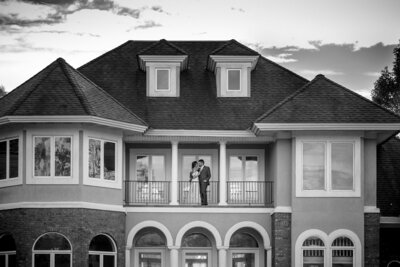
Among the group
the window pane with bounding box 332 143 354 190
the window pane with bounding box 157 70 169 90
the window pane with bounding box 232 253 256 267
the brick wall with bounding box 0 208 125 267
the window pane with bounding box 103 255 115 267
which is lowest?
the window pane with bounding box 232 253 256 267

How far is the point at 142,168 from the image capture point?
45.8 metres

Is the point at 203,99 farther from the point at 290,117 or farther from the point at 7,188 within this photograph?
the point at 7,188

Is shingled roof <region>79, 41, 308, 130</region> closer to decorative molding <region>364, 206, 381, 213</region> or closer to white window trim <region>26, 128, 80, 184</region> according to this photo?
white window trim <region>26, 128, 80, 184</region>

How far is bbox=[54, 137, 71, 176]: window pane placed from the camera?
40562mm

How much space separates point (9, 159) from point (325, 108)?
1219cm

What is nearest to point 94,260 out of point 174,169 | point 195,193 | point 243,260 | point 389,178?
point 174,169

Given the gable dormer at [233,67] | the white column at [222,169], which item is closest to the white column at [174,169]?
the white column at [222,169]

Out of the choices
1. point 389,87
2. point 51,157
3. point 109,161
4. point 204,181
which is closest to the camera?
point 51,157

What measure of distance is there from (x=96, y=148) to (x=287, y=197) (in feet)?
24.9

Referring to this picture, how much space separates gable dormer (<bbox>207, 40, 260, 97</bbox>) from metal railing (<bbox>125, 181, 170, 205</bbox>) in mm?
4598

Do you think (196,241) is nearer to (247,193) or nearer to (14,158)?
(247,193)

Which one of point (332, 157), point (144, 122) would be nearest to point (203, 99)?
point (144, 122)

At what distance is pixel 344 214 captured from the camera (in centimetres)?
4194

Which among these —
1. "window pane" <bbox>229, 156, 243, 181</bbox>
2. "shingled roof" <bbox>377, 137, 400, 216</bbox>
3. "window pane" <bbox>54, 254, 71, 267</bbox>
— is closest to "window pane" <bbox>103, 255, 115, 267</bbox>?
"window pane" <bbox>54, 254, 71, 267</bbox>
